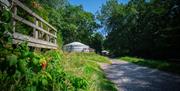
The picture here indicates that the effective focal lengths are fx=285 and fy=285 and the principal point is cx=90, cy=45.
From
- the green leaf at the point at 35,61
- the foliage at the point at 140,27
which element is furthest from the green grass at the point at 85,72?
the foliage at the point at 140,27

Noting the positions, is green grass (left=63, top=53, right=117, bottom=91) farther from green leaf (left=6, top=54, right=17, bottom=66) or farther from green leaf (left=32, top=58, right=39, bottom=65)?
green leaf (left=6, top=54, right=17, bottom=66)

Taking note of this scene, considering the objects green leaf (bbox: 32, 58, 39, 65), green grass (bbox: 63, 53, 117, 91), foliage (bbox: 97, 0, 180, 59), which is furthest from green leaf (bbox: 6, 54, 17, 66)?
foliage (bbox: 97, 0, 180, 59)

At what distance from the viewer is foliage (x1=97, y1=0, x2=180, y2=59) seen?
32938mm

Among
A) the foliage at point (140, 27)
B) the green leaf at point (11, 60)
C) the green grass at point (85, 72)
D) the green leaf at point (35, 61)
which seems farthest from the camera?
the foliage at point (140, 27)

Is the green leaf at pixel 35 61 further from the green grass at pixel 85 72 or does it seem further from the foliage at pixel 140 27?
the foliage at pixel 140 27

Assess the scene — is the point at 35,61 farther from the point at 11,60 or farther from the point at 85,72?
the point at 85,72

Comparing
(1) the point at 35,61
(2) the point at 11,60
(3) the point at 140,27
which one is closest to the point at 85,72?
(1) the point at 35,61

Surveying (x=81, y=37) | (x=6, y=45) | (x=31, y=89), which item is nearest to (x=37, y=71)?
(x=31, y=89)

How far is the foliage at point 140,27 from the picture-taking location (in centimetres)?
3294

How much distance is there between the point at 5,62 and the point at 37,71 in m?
0.82

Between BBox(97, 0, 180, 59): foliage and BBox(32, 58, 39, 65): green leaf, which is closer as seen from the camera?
BBox(32, 58, 39, 65): green leaf

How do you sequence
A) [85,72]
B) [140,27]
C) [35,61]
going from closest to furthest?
1. [35,61]
2. [85,72]
3. [140,27]

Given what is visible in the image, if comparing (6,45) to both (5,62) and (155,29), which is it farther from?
(155,29)

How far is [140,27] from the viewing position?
64312 millimetres
